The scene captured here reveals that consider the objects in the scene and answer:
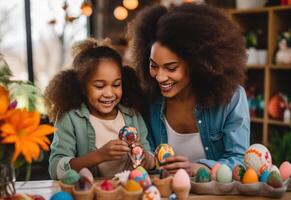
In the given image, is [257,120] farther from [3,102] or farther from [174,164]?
[3,102]

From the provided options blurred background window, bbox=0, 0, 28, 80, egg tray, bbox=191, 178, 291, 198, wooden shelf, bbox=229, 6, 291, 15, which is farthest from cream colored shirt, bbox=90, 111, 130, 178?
wooden shelf, bbox=229, 6, 291, 15

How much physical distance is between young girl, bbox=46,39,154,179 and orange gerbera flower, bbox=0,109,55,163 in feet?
1.69

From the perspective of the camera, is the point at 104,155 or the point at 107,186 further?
the point at 104,155

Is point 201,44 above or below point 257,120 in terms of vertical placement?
above

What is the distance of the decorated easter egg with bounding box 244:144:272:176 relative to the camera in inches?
52.8

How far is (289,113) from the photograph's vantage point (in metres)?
3.40

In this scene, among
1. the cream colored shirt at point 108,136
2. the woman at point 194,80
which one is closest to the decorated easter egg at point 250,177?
the woman at point 194,80

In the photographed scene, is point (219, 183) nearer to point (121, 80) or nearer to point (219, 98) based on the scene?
point (219, 98)

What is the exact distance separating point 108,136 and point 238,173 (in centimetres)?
52

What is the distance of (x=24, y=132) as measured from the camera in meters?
0.97

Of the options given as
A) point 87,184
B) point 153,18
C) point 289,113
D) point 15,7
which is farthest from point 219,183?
point 15,7

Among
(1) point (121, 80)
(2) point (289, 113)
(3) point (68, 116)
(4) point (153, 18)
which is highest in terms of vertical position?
(4) point (153, 18)

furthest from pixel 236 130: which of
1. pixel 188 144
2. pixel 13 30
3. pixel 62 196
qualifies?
pixel 13 30

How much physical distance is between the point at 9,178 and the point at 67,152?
1.44ft
